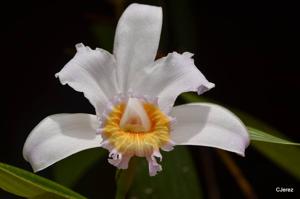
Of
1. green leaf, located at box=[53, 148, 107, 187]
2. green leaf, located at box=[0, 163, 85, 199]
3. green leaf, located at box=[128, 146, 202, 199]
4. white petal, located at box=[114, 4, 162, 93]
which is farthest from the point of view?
green leaf, located at box=[53, 148, 107, 187]

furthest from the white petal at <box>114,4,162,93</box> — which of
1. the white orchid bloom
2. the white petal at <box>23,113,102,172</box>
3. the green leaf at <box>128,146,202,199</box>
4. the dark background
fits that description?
the dark background

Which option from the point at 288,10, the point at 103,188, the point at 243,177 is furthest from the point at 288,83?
the point at 103,188

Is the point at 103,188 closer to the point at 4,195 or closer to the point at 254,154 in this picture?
the point at 4,195

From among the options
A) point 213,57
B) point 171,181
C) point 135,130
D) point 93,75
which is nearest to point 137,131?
point 135,130

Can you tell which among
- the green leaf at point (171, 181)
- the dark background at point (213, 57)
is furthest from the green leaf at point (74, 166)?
the dark background at point (213, 57)

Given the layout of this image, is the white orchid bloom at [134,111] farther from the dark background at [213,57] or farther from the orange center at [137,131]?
the dark background at [213,57]

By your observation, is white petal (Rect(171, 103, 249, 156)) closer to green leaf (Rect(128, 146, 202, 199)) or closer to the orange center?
the orange center

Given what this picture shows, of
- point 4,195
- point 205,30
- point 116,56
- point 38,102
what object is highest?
point 116,56
